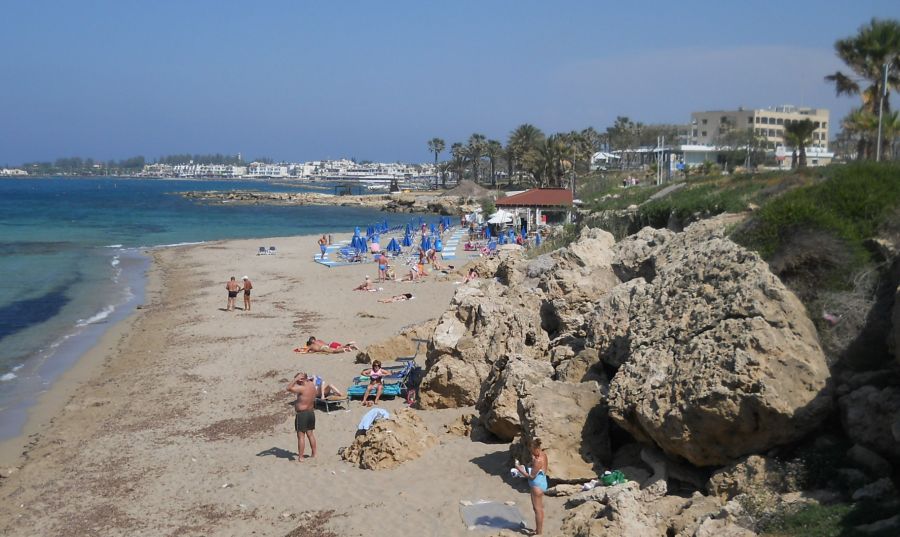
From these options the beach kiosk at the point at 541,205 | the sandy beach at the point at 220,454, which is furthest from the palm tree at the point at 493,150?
the sandy beach at the point at 220,454

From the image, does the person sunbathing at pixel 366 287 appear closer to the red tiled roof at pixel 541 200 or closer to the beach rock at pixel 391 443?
the beach rock at pixel 391 443

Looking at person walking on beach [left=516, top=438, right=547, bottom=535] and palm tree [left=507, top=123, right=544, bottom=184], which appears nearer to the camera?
person walking on beach [left=516, top=438, right=547, bottom=535]

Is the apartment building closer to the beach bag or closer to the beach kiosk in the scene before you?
the beach kiosk

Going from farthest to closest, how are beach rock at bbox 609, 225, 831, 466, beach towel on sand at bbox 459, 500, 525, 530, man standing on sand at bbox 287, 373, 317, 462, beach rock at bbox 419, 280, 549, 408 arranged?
beach rock at bbox 419, 280, 549, 408
man standing on sand at bbox 287, 373, 317, 462
beach towel on sand at bbox 459, 500, 525, 530
beach rock at bbox 609, 225, 831, 466

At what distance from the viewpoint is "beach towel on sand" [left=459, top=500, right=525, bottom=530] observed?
7.48m

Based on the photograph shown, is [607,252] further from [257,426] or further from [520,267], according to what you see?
[257,426]

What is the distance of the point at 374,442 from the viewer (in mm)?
9555

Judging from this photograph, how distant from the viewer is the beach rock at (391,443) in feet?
30.7

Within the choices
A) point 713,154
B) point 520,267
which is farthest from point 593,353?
point 713,154

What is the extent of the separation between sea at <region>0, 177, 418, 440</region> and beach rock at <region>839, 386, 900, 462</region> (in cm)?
1145

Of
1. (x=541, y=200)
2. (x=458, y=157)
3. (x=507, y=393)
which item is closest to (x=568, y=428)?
(x=507, y=393)

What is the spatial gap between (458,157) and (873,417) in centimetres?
10315

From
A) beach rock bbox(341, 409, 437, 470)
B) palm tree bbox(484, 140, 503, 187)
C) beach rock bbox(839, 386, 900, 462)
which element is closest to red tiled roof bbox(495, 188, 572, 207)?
beach rock bbox(341, 409, 437, 470)

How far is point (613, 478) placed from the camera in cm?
761
